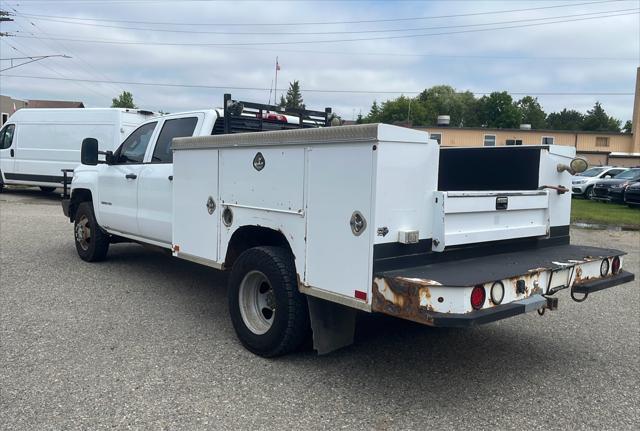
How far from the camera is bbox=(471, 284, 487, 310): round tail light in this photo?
3504 millimetres

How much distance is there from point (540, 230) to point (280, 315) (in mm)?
2255

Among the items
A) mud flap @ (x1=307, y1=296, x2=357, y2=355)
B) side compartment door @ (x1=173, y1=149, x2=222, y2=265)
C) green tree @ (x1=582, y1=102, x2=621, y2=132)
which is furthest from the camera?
green tree @ (x1=582, y1=102, x2=621, y2=132)

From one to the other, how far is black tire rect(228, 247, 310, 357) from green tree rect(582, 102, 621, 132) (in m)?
111

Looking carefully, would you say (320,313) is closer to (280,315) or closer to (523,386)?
(280,315)

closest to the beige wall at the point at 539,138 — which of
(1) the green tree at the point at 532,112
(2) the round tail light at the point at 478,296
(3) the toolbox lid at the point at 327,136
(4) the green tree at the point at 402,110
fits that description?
(4) the green tree at the point at 402,110

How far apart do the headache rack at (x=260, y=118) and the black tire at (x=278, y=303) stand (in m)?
1.96

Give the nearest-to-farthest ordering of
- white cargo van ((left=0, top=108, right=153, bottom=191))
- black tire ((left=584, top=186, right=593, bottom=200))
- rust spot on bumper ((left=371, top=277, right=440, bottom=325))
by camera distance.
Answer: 1. rust spot on bumper ((left=371, top=277, right=440, bottom=325))
2. white cargo van ((left=0, top=108, right=153, bottom=191))
3. black tire ((left=584, top=186, right=593, bottom=200))

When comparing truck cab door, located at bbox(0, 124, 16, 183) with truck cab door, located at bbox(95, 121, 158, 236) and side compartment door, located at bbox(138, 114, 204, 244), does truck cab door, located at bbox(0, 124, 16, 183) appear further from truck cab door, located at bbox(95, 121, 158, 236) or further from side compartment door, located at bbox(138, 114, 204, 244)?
side compartment door, located at bbox(138, 114, 204, 244)

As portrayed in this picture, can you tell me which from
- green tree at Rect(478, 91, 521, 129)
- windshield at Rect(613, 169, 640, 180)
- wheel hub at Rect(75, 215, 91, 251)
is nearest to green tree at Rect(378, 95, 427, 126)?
green tree at Rect(478, 91, 521, 129)

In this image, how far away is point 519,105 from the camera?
367 feet

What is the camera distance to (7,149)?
1866 cm

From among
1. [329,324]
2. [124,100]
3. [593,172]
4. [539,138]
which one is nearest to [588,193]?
[593,172]

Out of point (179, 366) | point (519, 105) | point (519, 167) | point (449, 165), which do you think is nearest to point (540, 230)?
point (519, 167)

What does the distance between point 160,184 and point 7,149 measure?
1497 cm
